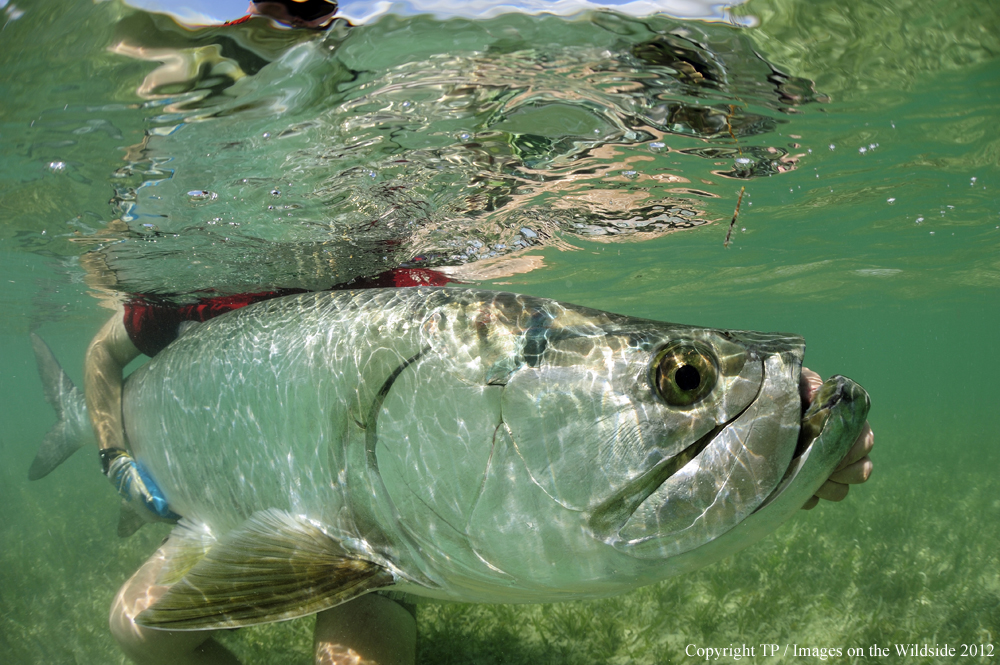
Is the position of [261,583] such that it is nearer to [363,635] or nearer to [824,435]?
[363,635]

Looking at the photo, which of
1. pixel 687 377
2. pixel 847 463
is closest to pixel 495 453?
pixel 687 377

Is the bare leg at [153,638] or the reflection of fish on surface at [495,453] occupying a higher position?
the reflection of fish on surface at [495,453]

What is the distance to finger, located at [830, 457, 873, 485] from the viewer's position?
180 cm

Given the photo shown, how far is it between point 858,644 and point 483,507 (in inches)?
209

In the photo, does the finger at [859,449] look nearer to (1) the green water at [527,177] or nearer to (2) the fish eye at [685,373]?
(2) the fish eye at [685,373]

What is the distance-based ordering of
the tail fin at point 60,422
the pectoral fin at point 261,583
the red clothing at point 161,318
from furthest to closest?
1. the tail fin at point 60,422
2. the red clothing at point 161,318
3. the pectoral fin at point 261,583

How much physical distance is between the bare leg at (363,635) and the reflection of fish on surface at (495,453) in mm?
822

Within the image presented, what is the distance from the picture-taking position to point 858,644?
5199 millimetres

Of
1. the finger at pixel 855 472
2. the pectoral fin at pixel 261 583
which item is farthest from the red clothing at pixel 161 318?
the finger at pixel 855 472

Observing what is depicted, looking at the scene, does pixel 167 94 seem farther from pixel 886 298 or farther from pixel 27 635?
pixel 886 298

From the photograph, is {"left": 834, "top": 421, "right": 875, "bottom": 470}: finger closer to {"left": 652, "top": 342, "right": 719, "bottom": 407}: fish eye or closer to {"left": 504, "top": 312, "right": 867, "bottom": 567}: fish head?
{"left": 504, "top": 312, "right": 867, "bottom": 567}: fish head

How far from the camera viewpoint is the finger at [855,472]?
180cm

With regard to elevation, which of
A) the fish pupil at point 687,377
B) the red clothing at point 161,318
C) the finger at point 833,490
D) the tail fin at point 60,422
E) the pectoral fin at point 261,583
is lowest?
the tail fin at point 60,422

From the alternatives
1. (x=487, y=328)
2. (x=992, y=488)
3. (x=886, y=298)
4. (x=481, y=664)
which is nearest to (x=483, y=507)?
(x=487, y=328)
